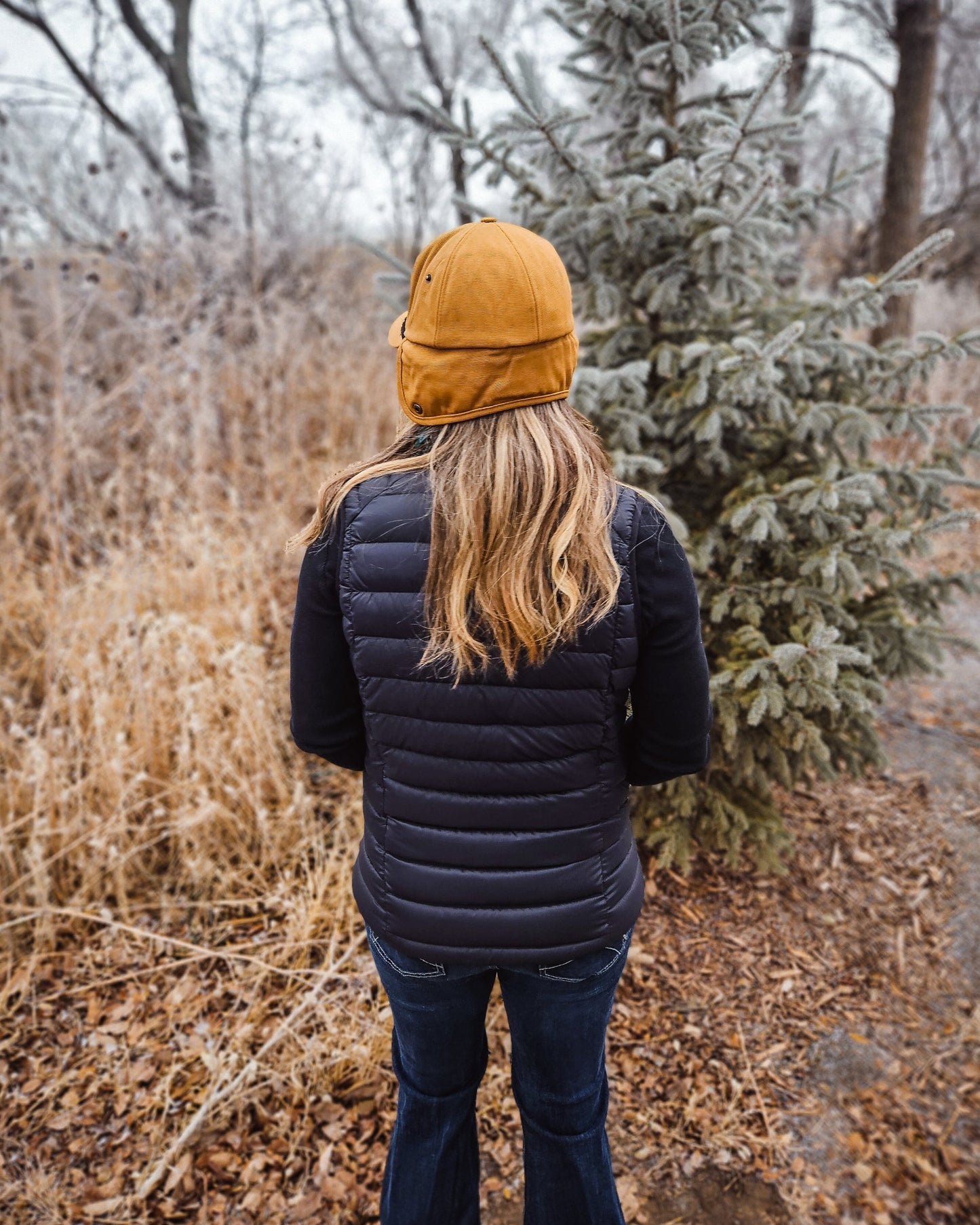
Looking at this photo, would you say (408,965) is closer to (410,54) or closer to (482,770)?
(482,770)

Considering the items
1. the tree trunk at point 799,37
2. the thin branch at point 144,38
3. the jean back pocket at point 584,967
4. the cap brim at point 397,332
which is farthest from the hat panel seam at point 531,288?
the thin branch at point 144,38

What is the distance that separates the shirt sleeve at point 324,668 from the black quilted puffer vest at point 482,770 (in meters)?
0.04

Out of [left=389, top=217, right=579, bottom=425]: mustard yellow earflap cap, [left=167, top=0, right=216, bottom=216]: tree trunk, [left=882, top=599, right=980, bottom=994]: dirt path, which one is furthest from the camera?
[left=167, top=0, right=216, bottom=216]: tree trunk

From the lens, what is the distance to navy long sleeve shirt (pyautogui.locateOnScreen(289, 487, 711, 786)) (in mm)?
1134

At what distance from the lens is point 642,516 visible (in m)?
1.13

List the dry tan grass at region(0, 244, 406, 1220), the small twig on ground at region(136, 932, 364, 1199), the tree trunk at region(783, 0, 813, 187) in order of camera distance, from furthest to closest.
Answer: the tree trunk at region(783, 0, 813, 187) → the dry tan grass at region(0, 244, 406, 1220) → the small twig on ground at region(136, 932, 364, 1199)

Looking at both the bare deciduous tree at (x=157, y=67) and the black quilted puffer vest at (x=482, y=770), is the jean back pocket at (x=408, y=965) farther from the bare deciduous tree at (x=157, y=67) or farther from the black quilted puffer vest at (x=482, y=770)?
the bare deciduous tree at (x=157, y=67)

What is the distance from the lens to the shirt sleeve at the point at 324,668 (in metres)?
1.23

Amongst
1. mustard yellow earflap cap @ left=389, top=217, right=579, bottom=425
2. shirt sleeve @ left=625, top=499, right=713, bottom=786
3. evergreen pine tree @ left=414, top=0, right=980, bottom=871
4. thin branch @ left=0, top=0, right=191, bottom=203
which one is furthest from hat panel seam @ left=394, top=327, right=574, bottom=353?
thin branch @ left=0, top=0, right=191, bottom=203

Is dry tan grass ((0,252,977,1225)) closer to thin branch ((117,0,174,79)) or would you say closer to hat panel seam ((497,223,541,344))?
hat panel seam ((497,223,541,344))

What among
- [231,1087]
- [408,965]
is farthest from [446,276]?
[231,1087]

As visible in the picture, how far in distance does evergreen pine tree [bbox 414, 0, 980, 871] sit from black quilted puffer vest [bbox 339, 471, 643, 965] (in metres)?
1.06

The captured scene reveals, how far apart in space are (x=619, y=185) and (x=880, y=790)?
2832 millimetres

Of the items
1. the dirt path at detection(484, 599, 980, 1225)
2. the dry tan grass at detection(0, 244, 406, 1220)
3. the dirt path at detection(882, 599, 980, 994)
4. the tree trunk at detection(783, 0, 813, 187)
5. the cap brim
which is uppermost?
the tree trunk at detection(783, 0, 813, 187)
